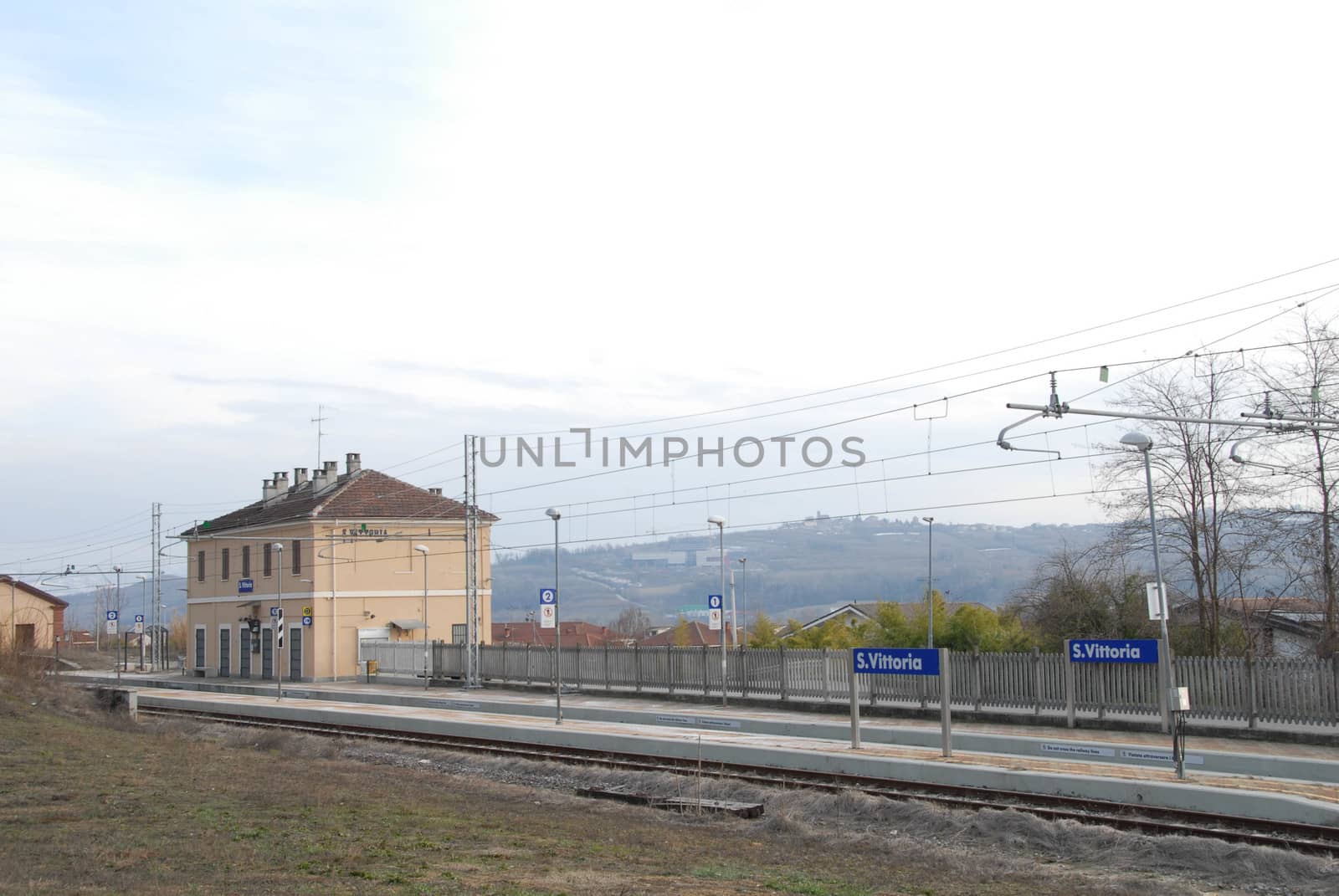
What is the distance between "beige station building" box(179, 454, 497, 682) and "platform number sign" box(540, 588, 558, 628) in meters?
16.8

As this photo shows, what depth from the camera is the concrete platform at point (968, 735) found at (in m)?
20.2

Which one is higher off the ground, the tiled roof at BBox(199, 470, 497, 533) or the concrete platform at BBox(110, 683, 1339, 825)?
the tiled roof at BBox(199, 470, 497, 533)

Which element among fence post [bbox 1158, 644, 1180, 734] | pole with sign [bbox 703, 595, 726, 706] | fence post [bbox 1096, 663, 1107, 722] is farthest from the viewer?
pole with sign [bbox 703, 595, 726, 706]

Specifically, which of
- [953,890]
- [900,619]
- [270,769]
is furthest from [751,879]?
[900,619]

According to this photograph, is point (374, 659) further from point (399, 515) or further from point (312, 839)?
point (312, 839)

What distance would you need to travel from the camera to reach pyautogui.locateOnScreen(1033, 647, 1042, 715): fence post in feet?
88.7

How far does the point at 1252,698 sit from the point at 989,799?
9.67 metres

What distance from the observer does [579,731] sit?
26.7m

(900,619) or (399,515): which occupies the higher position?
(399,515)

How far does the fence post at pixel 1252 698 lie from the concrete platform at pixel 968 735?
0.54 metres

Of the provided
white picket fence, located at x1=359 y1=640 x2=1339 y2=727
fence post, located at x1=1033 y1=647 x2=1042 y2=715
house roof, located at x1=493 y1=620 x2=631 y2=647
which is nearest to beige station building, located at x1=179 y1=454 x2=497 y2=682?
white picket fence, located at x1=359 y1=640 x2=1339 y2=727

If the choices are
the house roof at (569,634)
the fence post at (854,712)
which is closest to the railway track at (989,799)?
→ the fence post at (854,712)

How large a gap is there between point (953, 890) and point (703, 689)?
23819 millimetres

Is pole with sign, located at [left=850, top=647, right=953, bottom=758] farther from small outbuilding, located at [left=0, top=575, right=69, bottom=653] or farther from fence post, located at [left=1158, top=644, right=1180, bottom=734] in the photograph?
small outbuilding, located at [left=0, top=575, right=69, bottom=653]
